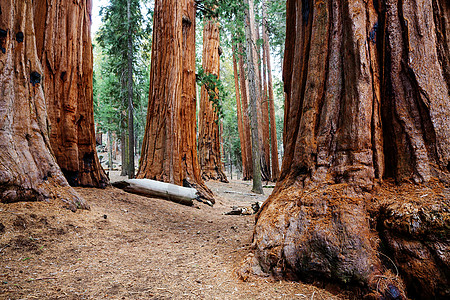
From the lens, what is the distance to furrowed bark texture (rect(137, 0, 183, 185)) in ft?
19.1

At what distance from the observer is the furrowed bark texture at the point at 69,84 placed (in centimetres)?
411

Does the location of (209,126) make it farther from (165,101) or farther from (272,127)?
(165,101)

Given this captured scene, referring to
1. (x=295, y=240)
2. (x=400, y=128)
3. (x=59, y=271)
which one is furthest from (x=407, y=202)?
(x=59, y=271)

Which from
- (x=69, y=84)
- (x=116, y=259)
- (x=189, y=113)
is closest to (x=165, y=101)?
(x=189, y=113)

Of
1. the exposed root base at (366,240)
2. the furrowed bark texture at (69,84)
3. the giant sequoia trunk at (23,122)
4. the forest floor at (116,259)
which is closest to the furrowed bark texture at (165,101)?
the furrowed bark texture at (69,84)

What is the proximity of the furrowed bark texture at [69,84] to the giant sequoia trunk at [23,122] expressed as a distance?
43.4 inches

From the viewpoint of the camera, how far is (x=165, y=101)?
19.8 feet

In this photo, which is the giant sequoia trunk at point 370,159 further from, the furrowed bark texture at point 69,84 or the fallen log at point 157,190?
the furrowed bark texture at point 69,84

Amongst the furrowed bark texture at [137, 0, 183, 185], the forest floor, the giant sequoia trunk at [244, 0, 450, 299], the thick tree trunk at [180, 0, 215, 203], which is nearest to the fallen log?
the furrowed bark texture at [137, 0, 183, 185]

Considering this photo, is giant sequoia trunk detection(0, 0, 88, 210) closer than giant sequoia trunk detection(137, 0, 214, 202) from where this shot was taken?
Yes

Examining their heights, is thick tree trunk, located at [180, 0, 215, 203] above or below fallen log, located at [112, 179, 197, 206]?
above

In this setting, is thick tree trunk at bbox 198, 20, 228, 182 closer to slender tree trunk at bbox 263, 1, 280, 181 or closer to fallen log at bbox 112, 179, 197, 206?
slender tree trunk at bbox 263, 1, 280, 181

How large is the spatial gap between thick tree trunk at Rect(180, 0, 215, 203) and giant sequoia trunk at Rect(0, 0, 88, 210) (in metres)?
3.26

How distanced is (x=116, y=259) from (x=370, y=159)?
8.08 feet
